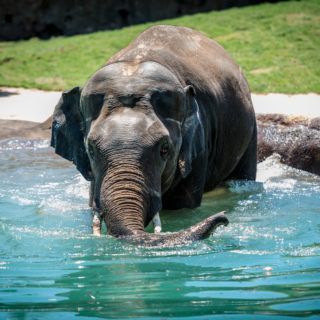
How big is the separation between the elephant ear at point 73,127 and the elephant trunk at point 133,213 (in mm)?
1201

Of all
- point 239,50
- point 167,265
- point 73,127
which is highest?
point 73,127

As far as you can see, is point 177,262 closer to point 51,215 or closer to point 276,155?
point 51,215

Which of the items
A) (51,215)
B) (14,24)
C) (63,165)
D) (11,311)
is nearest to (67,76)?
(14,24)

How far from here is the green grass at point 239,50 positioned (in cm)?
2038

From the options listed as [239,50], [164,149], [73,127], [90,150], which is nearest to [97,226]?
[90,150]

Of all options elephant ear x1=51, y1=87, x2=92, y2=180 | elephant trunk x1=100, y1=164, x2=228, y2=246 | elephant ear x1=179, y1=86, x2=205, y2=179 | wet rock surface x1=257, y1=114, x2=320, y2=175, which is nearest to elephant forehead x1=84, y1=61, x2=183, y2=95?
elephant ear x1=179, y1=86, x2=205, y2=179

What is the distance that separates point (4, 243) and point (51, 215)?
134 cm

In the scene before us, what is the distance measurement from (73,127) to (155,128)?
4.10 feet

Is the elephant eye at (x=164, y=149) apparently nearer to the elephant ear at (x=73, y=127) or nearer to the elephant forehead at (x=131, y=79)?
the elephant forehead at (x=131, y=79)

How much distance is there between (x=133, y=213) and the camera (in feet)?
17.1

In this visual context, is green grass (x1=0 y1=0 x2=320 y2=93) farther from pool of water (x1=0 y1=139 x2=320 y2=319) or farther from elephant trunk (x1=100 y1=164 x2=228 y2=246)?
elephant trunk (x1=100 y1=164 x2=228 y2=246)

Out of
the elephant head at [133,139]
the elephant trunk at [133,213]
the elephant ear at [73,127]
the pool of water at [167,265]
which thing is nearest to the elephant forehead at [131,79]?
the elephant head at [133,139]

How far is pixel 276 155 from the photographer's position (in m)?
10.4

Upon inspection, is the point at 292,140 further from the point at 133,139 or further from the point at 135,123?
the point at 133,139
